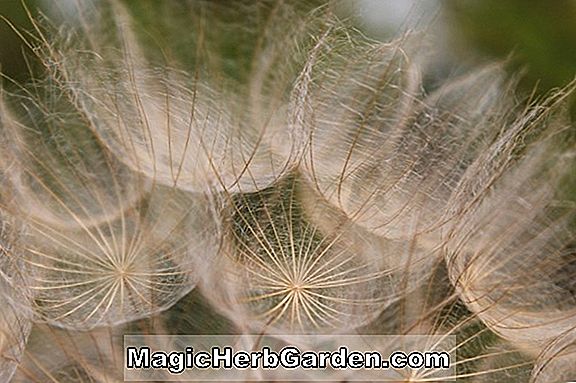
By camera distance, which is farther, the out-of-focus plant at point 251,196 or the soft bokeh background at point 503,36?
the soft bokeh background at point 503,36

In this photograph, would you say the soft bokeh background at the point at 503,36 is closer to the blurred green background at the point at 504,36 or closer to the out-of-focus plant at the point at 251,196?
the blurred green background at the point at 504,36

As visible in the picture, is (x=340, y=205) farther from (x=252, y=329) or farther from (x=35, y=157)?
(x=35, y=157)

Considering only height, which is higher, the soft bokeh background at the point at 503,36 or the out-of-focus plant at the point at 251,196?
the soft bokeh background at the point at 503,36

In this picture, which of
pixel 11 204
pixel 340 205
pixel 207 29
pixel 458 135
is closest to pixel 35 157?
pixel 11 204

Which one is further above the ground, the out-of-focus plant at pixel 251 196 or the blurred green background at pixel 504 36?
the blurred green background at pixel 504 36

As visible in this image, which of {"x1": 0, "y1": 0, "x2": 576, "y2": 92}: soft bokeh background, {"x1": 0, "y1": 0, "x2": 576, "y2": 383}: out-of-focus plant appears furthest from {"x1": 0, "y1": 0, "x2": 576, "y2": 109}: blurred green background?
{"x1": 0, "y1": 0, "x2": 576, "y2": 383}: out-of-focus plant

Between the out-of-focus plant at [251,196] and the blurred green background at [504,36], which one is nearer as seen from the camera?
the out-of-focus plant at [251,196]

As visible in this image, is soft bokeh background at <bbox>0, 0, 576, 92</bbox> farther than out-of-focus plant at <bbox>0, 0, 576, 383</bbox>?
Yes

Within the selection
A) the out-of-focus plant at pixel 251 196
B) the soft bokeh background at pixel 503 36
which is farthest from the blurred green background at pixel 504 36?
the out-of-focus plant at pixel 251 196

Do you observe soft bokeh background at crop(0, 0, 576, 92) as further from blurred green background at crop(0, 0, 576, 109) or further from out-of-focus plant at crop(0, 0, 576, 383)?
out-of-focus plant at crop(0, 0, 576, 383)
